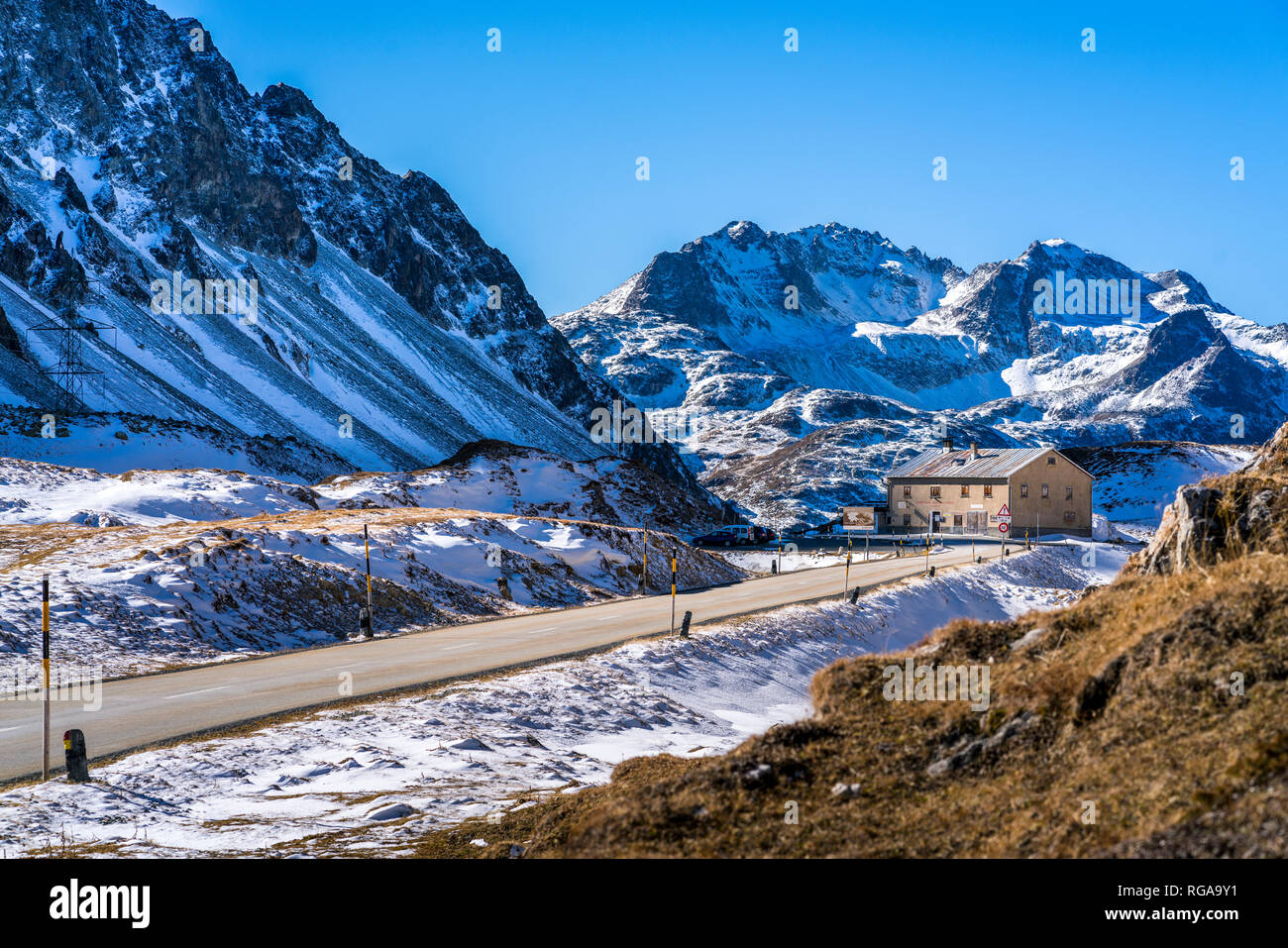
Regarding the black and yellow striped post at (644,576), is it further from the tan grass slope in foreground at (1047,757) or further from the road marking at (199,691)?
the tan grass slope in foreground at (1047,757)

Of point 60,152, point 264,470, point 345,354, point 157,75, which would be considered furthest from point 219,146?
point 264,470

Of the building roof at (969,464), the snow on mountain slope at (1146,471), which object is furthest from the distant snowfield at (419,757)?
the snow on mountain slope at (1146,471)

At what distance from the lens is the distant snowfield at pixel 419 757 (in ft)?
33.4

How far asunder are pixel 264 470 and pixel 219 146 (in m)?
106

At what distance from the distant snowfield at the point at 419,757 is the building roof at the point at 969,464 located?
51256 mm

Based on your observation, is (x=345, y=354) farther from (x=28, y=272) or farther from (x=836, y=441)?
(x=836, y=441)

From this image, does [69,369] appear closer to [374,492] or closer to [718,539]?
[374,492]

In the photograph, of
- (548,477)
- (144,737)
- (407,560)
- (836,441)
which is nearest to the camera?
(144,737)

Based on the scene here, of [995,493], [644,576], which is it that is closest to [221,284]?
[995,493]

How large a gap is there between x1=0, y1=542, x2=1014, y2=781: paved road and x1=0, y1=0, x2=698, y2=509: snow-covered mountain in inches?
2100

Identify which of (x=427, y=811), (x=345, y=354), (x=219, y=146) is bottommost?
(x=427, y=811)

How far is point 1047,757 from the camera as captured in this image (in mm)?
7254

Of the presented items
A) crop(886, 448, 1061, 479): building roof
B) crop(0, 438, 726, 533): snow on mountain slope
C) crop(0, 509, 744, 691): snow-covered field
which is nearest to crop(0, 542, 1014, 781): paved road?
crop(0, 509, 744, 691): snow-covered field
